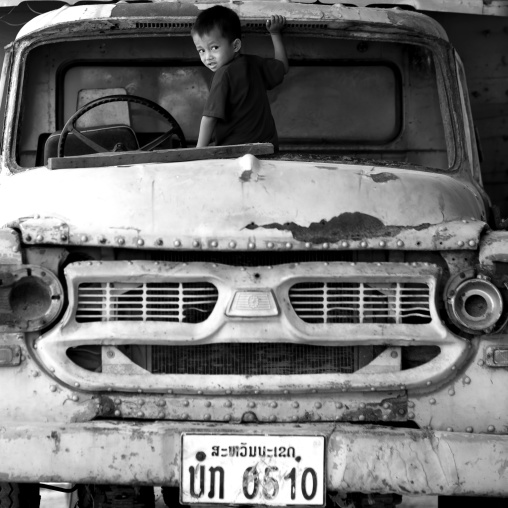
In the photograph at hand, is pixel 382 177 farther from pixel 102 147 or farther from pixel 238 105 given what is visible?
pixel 102 147

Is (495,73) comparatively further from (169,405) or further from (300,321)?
(169,405)

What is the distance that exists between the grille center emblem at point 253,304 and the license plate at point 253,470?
43 centimetres

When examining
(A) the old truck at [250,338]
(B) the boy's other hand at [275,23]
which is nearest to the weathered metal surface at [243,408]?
(A) the old truck at [250,338]

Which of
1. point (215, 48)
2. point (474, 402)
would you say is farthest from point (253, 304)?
point (215, 48)

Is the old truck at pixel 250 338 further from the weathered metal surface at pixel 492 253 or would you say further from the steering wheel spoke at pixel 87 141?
the steering wheel spoke at pixel 87 141

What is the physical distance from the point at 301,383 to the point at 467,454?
2.06ft

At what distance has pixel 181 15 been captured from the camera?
17.8 ft

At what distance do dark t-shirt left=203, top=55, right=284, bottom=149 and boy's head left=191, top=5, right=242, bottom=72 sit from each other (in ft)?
0.16

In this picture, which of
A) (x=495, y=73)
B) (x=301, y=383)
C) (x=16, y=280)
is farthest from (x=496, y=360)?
(x=495, y=73)

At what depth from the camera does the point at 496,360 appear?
4207 millimetres

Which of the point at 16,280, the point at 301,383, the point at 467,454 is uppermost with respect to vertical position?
the point at 16,280

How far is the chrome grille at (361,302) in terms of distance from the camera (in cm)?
421

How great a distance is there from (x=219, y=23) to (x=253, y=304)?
159 cm

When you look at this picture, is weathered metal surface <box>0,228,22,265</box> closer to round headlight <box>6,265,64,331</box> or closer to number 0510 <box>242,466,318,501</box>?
round headlight <box>6,265,64,331</box>
